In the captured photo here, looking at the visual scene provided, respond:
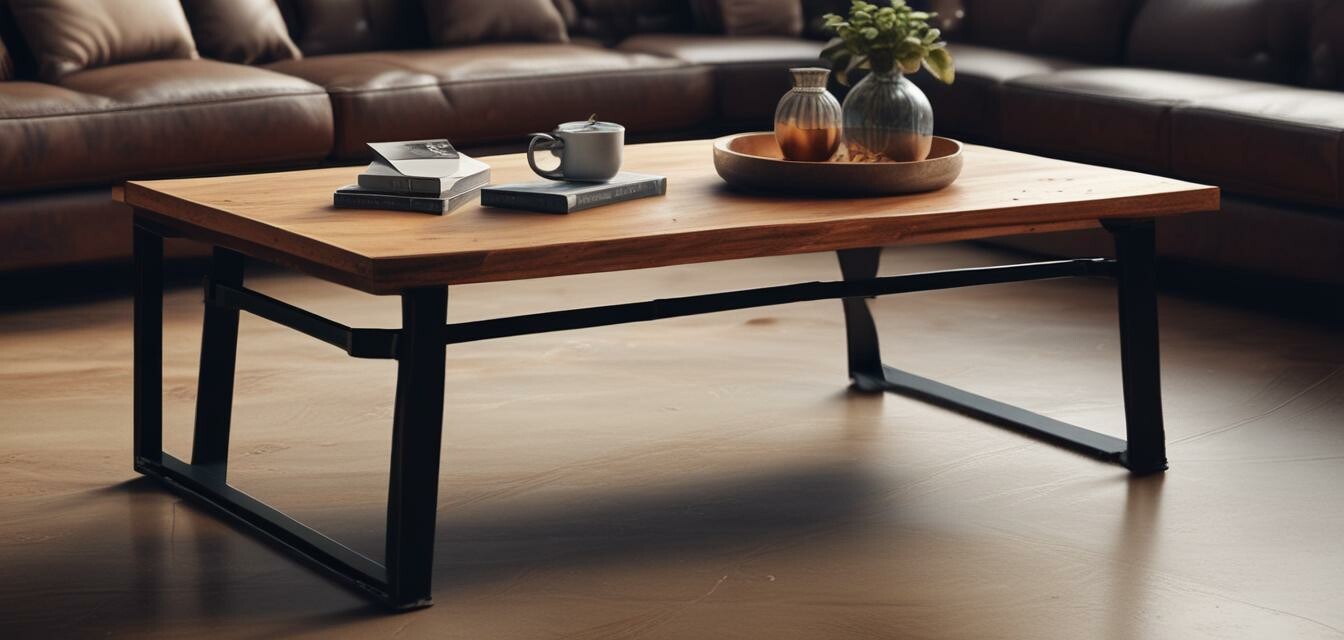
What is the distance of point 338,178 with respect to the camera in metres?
2.35

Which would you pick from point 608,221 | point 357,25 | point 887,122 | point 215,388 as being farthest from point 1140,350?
point 357,25

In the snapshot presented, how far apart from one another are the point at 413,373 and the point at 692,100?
2.30 metres

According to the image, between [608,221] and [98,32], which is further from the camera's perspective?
[98,32]

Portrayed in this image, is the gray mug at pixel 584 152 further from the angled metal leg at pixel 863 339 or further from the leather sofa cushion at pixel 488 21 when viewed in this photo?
the leather sofa cushion at pixel 488 21

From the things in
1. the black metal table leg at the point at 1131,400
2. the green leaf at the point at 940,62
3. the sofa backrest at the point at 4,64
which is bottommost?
the black metal table leg at the point at 1131,400

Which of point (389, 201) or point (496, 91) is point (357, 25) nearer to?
point (496, 91)

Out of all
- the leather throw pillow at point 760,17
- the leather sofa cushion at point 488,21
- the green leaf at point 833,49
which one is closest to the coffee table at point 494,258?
the green leaf at point 833,49

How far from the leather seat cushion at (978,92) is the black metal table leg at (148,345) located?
2.19 metres

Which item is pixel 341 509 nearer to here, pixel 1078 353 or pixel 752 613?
pixel 752 613

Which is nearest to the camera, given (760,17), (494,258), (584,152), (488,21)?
(494,258)

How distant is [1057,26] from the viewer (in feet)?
14.3

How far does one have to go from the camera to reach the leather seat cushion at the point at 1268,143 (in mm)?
3186

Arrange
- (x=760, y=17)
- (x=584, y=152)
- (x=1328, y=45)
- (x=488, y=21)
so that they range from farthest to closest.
A: (x=760, y=17) → (x=488, y=21) → (x=1328, y=45) → (x=584, y=152)

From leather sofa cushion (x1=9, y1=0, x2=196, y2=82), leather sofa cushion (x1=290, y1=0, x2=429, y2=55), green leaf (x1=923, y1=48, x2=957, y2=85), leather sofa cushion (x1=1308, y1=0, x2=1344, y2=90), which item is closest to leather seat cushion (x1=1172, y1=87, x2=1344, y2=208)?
leather sofa cushion (x1=1308, y1=0, x2=1344, y2=90)
